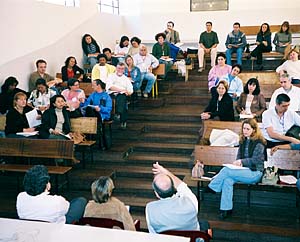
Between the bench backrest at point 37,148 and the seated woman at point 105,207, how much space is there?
218 centimetres

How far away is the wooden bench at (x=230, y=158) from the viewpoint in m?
5.07

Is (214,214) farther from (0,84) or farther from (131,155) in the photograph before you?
(0,84)

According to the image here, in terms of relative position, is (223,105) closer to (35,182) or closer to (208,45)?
(35,182)

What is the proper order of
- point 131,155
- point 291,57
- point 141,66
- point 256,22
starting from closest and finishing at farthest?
1. point 131,155
2. point 291,57
3. point 141,66
4. point 256,22

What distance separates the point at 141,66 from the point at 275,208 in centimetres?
448

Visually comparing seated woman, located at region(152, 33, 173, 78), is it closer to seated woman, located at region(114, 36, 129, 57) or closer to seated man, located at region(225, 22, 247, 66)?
seated woman, located at region(114, 36, 129, 57)

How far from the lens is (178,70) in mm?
10227

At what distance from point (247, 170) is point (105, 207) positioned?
201 cm

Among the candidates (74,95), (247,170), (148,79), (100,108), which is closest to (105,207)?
(247,170)

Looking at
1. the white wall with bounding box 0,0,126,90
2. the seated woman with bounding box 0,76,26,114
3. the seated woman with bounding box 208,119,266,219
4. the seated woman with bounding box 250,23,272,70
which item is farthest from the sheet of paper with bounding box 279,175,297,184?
the seated woman with bounding box 250,23,272,70

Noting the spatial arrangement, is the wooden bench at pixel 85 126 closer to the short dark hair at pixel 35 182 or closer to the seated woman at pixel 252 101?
the seated woman at pixel 252 101

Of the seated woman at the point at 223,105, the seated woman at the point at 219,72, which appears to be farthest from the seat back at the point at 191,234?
the seated woman at the point at 219,72

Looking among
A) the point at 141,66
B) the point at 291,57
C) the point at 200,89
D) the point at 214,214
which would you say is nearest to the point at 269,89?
the point at 291,57

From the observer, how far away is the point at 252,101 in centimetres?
674
